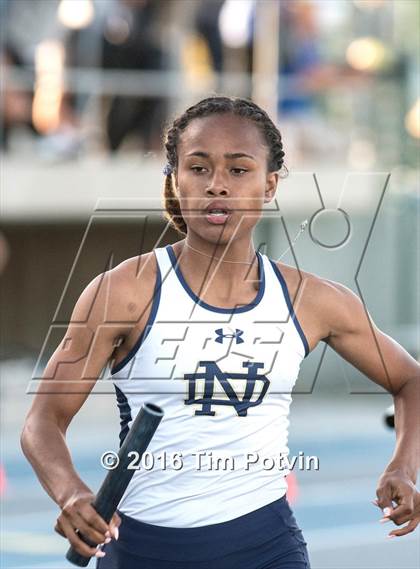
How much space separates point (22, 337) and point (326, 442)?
215 inches

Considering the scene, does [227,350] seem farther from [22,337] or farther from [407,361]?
[22,337]

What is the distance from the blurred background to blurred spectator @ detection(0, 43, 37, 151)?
Answer: 2cm

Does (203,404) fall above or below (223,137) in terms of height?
below

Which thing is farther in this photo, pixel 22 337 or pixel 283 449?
pixel 22 337

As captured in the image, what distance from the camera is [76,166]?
17172 mm

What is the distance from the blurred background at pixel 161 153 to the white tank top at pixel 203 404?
8.96 metres

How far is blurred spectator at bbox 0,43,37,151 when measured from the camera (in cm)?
1622

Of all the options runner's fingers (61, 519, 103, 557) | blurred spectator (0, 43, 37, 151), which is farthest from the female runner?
blurred spectator (0, 43, 37, 151)

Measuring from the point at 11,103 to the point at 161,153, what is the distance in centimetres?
236

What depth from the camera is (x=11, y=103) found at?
16516 mm

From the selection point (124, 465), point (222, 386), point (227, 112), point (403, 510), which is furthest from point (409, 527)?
point (227, 112)

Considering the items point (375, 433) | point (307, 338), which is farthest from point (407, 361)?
point (375, 433)

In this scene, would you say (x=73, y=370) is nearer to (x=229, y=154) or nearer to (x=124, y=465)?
(x=124, y=465)

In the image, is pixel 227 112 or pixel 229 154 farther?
pixel 227 112
